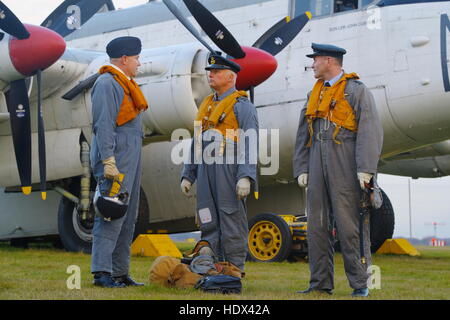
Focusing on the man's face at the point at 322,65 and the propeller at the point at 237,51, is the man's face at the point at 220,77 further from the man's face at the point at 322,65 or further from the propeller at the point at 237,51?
the propeller at the point at 237,51

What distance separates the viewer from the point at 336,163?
5.39m

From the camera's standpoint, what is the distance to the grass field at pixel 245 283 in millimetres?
4988

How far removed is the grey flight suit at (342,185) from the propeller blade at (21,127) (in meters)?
5.55

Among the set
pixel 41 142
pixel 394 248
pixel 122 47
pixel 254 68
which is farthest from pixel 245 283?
pixel 394 248

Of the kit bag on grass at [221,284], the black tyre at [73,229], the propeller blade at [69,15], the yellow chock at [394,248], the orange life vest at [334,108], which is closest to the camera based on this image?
the kit bag on grass at [221,284]

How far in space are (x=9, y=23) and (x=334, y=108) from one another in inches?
215

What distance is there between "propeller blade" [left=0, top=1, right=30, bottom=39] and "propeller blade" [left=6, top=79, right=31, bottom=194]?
77cm

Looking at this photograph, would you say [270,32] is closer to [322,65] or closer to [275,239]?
[275,239]

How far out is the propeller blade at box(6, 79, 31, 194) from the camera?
10000 millimetres

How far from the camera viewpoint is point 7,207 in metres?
12.5

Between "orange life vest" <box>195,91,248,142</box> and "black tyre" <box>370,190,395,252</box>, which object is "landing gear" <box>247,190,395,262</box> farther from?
"orange life vest" <box>195,91,248,142</box>

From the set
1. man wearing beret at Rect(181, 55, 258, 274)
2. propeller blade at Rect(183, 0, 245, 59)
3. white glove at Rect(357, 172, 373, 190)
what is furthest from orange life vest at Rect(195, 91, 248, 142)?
propeller blade at Rect(183, 0, 245, 59)

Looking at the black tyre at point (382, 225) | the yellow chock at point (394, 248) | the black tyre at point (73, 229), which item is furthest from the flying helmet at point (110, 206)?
the yellow chock at point (394, 248)
